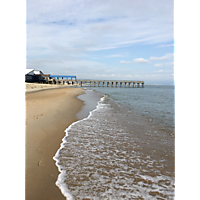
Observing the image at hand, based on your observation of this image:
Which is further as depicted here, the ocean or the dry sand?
the ocean

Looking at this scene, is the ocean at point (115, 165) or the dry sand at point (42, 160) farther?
the ocean at point (115, 165)

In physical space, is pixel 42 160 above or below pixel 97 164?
above

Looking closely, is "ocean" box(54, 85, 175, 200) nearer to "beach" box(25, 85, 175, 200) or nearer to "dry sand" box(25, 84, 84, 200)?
"beach" box(25, 85, 175, 200)

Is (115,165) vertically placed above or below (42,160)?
below

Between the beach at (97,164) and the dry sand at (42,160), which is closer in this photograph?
the dry sand at (42,160)

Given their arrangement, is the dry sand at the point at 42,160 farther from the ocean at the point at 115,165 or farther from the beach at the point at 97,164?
the ocean at the point at 115,165

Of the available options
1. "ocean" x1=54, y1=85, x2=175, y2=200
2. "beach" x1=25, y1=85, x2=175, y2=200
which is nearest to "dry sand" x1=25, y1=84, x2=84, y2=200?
"beach" x1=25, y1=85, x2=175, y2=200

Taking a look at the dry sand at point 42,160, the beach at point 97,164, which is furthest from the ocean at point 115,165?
the dry sand at point 42,160

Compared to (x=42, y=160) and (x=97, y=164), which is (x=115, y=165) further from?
(x=42, y=160)

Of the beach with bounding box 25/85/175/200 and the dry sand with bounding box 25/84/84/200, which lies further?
the beach with bounding box 25/85/175/200

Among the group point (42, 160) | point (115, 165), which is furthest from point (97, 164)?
point (42, 160)
